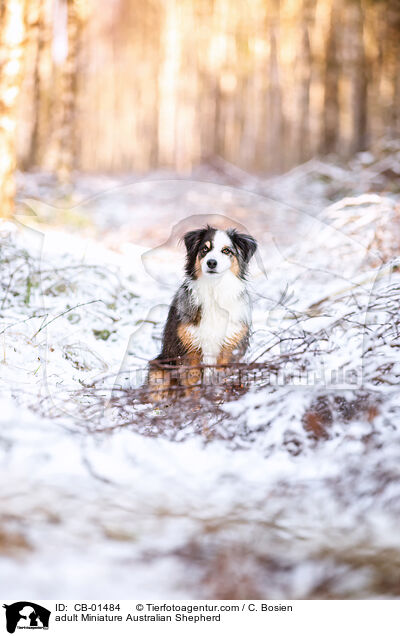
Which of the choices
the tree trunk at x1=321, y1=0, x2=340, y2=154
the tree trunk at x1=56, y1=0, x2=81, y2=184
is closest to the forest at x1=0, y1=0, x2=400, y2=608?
the tree trunk at x1=56, y1=0, x2=81, y2=184

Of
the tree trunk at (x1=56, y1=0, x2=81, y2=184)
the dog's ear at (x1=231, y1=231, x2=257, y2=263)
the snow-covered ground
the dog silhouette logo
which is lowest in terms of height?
the dog silhouette logo

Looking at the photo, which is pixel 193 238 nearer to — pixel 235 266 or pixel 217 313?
pixel 235 266

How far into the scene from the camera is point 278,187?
20.3 ft

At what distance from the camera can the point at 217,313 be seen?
2.05 m

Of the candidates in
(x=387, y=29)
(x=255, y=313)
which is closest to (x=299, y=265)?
(x=255, y=313)

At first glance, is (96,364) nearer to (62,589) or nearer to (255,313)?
(255,313)

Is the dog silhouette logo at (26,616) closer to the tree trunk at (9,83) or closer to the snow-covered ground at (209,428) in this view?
the snow-covered ground at (209,428)

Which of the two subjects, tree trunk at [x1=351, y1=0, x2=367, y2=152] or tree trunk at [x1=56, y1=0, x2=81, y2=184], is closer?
tree trunk at [x1=56, y1=0, x2=81, y2=184]

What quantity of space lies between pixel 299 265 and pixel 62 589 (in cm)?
174

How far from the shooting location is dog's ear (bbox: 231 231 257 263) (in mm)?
2016

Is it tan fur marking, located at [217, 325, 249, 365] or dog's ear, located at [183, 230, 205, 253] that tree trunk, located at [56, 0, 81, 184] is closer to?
dog's ear, located at [183, 230, 205, 253]

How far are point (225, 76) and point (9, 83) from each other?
643 centimetres

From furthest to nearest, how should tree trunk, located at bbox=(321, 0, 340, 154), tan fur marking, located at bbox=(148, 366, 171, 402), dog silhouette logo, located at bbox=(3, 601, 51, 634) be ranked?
tree trunk, located at bbox=(321, 0, 340, 154), tan fur marking, located at bbox=(148, 366, 171, 402), dog silhouette logo, located at bbox=(3, 601, 51, 634)

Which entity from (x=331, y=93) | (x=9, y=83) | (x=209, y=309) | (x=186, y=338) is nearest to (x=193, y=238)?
(x=209, y=309)
